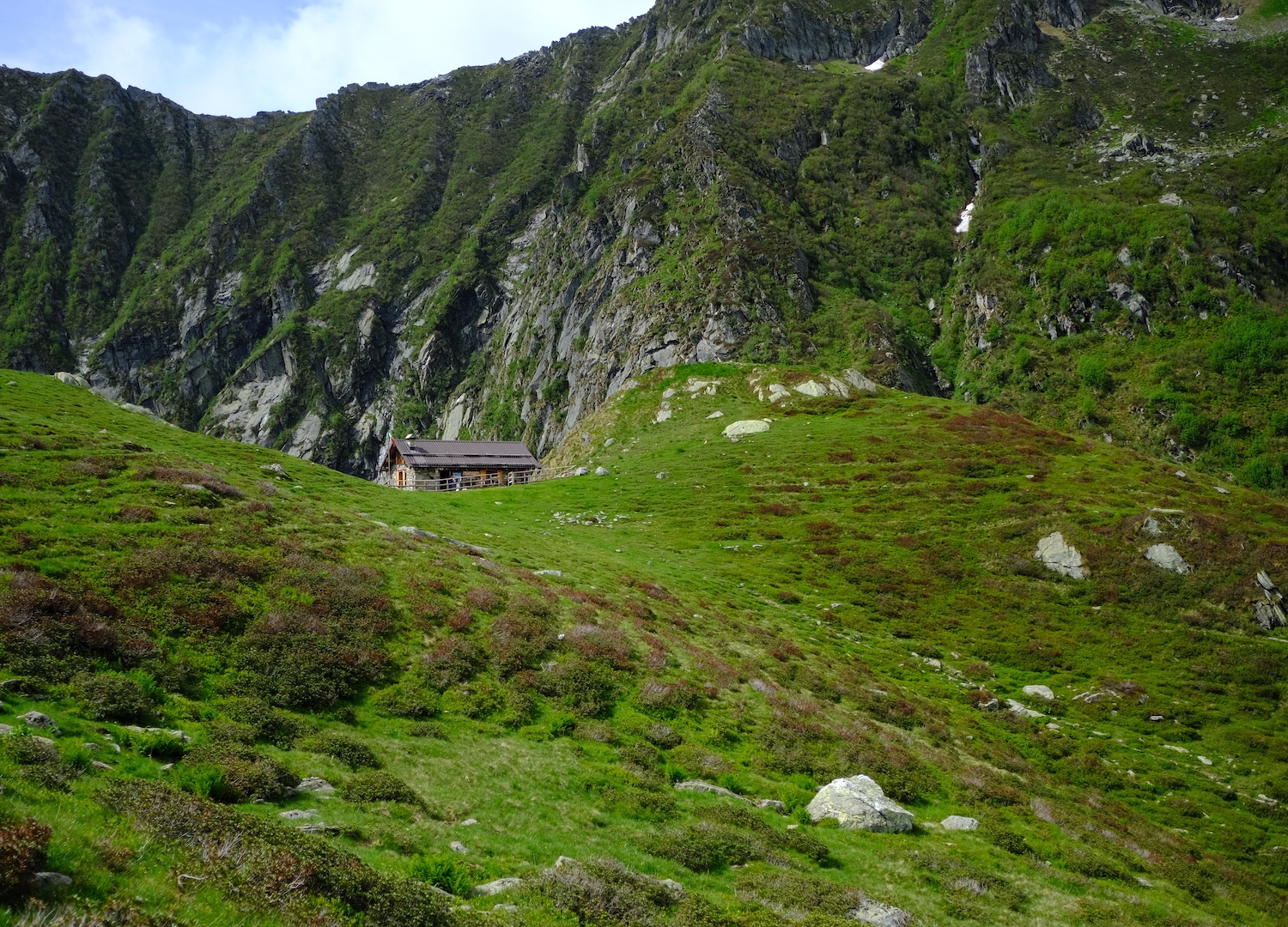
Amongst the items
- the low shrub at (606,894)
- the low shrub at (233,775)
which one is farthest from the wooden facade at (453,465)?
the low shrub at (606,894)

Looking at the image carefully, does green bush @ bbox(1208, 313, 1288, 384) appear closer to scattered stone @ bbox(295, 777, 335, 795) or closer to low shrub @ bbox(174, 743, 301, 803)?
scattered stone @ bbox(295, 777, 335, 795)

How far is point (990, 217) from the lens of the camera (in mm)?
147000

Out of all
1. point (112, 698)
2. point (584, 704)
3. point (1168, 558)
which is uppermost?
point (1168, 558)

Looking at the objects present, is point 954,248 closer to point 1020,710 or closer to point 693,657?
point 1020,710

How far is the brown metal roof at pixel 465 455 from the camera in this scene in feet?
321

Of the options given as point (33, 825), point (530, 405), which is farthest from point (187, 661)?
point (530, 405)

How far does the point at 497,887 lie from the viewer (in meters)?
11.1

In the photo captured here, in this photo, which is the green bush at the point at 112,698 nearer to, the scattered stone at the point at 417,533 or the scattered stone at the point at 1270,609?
the scattered stone at the point at 417,533

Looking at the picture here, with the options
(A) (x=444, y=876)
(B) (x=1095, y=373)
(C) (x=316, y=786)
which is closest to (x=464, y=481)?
(C) (x=316, y=786)

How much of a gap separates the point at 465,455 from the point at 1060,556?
7993cm

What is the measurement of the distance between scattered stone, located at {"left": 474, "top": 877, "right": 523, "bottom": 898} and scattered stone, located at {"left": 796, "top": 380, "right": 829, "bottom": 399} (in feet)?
267

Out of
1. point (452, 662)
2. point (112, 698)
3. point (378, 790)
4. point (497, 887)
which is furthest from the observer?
point (452, 662)

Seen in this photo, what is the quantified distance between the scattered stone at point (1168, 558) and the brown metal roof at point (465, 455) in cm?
7600

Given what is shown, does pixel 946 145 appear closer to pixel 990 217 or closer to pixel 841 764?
pixel 990 217
